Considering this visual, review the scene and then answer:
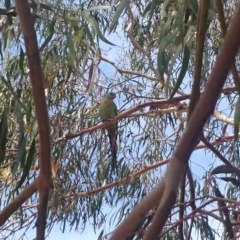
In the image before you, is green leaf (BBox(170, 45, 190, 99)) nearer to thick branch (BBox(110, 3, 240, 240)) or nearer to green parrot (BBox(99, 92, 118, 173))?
thick branch (BBox(110, 3, 240, 240))

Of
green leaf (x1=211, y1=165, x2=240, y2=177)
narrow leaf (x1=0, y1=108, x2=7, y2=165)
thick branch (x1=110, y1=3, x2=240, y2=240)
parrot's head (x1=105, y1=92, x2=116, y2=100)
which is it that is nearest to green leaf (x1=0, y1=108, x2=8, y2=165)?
narrow leaf (x1=0, y1=108, x2=7, y2=165)

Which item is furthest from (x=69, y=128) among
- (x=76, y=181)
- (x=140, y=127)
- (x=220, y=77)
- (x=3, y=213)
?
(x=220, y=77)

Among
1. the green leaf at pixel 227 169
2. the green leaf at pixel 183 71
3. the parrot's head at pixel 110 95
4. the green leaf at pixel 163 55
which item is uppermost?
the parrot's head at pixel 110 95

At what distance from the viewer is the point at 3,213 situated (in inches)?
37.7

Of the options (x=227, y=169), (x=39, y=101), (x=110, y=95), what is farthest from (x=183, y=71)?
(x=110, y=95)

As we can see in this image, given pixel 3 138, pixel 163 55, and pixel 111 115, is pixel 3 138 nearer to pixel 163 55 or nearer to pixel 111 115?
pixel 163 55

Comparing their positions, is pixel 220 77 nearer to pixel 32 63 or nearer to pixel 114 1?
pixel 32 63

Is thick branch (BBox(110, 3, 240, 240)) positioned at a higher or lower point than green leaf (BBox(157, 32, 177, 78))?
lower

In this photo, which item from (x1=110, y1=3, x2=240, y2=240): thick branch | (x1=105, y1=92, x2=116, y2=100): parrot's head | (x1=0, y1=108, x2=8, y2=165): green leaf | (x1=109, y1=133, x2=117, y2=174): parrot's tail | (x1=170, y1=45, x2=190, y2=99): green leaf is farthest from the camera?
(x1=105, y1=92, x2=116, y2=100): parrot's head

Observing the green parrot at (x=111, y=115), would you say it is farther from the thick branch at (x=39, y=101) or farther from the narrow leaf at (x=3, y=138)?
the thick branch at (x=39, y=101)

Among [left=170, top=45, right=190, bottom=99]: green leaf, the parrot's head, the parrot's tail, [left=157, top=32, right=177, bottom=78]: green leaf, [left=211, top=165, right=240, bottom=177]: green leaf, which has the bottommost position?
[left=211, top=165, right=240, bottom=177]: green leaf

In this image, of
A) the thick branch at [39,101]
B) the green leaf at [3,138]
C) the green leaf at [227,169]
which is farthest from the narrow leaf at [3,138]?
the green leaf at [227,169]

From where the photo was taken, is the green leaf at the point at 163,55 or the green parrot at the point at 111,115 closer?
the green leaf at the point at 163,55

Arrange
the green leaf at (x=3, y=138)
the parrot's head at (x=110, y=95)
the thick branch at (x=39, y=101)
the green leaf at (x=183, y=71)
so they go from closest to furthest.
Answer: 1. the thick branch at (x=39, y=101)
2. the green leaf at (x=183, y=71)
3. the green leaf at (x=3, y=138)
4. the parrot's head at (x=110, y=95)
